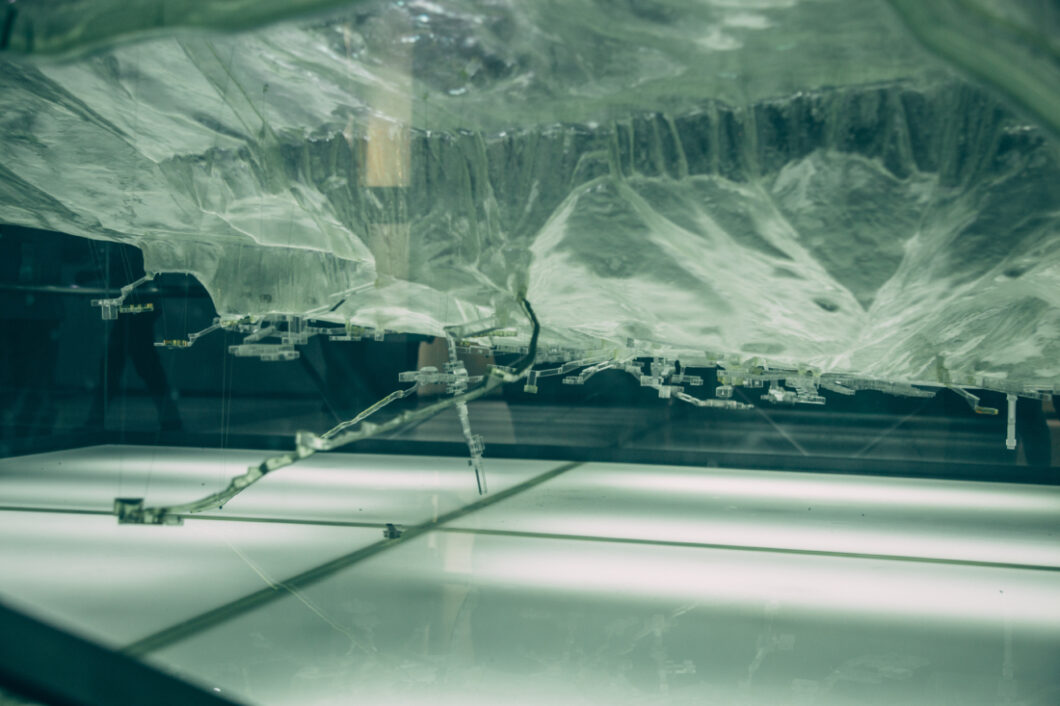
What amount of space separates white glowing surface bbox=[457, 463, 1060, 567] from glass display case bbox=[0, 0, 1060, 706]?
0.11 ft

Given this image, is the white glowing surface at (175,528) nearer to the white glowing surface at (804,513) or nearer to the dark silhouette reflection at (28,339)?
the dark silhouette reflection at (28,339)

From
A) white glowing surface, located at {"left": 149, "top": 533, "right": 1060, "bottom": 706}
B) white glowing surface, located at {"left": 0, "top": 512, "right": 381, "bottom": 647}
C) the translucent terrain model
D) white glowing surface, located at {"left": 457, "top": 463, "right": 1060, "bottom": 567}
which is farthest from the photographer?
white glowing surface, located at {"left": 457, "top": 463, "right": 1060, "bottom": 567}

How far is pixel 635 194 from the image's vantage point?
1224 mm

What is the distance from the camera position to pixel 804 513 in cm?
316

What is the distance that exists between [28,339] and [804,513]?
3.53 meters

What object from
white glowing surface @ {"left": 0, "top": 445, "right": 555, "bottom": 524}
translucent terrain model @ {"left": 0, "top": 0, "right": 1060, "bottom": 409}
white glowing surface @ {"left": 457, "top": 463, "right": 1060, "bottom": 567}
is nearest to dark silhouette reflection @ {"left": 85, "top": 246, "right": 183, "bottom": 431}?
white glowing surface @ {"left": 0, "top": 445, "right": 555, "bottom": 524}

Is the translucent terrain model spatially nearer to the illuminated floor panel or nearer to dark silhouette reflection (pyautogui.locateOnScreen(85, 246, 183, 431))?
the illuminated floor panel

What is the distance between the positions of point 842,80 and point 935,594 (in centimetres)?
161

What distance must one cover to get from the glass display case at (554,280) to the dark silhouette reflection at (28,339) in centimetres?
37

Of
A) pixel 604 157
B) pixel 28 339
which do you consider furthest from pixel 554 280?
pixel 28 339

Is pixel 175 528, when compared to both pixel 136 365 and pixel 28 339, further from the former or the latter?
pixel 136 365

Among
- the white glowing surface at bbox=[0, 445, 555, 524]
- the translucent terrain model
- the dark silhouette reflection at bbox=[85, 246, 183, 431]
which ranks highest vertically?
the translucent terrain model

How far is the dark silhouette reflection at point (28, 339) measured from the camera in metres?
3.59

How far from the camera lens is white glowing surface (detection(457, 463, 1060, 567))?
266cm
